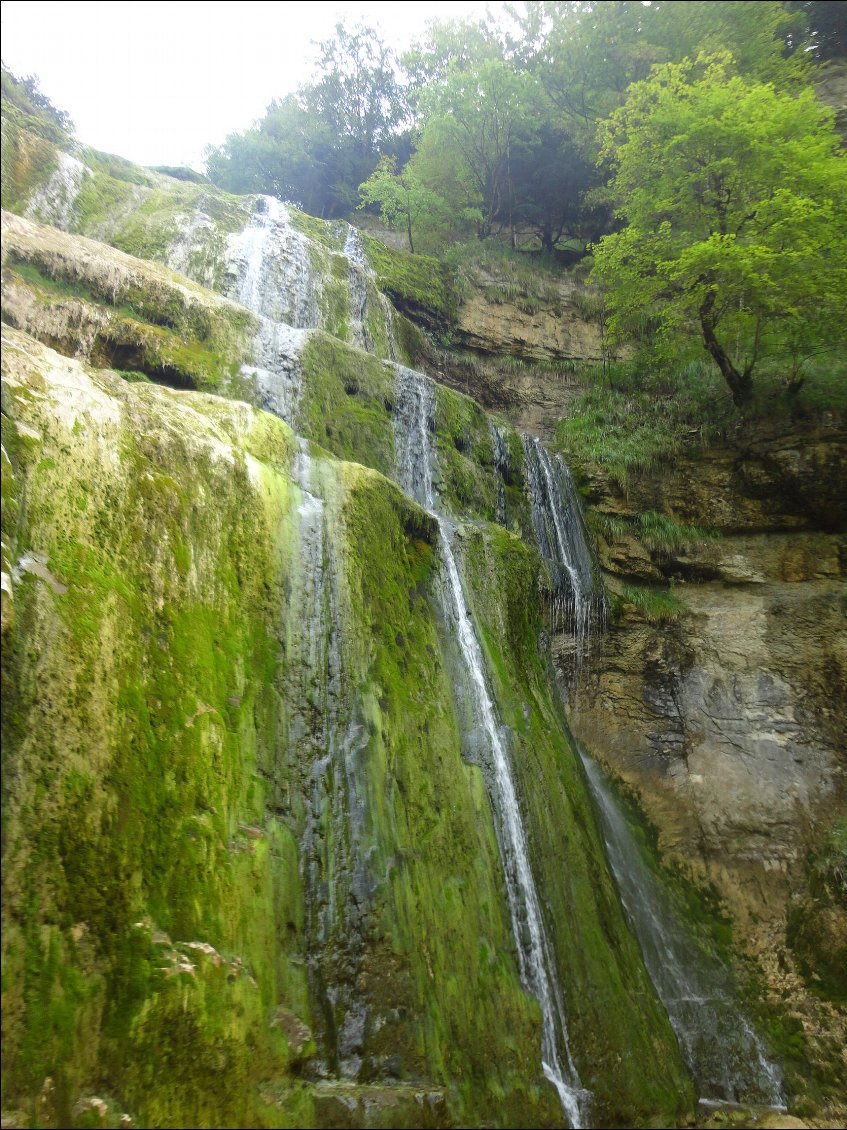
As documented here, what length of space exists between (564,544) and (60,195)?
10407 mm

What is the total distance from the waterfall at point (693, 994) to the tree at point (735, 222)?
30.4 feet

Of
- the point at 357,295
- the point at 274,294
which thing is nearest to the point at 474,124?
the point at 357,295

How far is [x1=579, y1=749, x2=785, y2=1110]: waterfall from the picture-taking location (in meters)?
6.81

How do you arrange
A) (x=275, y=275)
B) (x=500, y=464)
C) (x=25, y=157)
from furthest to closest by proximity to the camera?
1. (x=275, y=275)
2. (x=500, y=464)
3. (x=25, y=157)

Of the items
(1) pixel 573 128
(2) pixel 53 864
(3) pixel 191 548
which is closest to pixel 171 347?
(3) pixel 191 548

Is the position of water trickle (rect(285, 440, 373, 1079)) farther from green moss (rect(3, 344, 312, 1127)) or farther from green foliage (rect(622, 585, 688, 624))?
green foliage (rect(622, 585, 688, 624))

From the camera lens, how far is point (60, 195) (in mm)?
10977

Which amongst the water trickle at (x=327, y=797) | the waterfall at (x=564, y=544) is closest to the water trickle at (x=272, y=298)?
the water trickle at (x=327, y=797)

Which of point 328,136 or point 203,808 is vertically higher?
point 328,136

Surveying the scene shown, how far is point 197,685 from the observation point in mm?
4820

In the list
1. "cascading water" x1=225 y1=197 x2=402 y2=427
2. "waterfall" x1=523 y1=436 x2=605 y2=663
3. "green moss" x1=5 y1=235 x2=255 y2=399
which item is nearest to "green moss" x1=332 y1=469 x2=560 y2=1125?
"green moss" x1=5 y1=235 x2=255 y2=399

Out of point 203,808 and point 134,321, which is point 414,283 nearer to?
point 134,321

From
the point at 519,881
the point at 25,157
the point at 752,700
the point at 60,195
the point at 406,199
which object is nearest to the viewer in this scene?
the point at 519,881

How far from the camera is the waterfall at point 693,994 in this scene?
6812 millimetres
